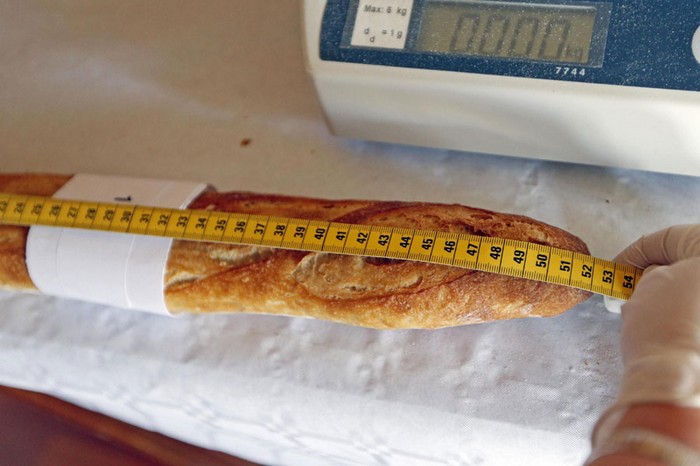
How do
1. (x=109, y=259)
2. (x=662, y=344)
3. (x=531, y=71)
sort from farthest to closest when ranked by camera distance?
(x=109, y=259) → (x=531, y=71) → (x=662, y=344)

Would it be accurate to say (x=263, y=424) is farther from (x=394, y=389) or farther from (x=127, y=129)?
(x=127, y=129)

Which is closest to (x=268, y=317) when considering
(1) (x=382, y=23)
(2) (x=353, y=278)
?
(2) (x=353, y=278)

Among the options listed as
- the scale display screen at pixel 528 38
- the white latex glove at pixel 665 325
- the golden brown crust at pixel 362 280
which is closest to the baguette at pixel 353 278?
the golden brown crust at pixel 362 280

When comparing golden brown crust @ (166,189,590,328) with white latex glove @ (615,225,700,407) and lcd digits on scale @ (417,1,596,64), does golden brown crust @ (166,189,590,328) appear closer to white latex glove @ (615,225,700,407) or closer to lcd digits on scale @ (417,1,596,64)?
white latex glove @ (615,225,700,407)

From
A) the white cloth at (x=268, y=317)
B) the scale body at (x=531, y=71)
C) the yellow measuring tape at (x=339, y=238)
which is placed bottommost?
the white cloth at (x=268, y=317)

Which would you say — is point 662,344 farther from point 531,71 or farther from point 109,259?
point 109,259

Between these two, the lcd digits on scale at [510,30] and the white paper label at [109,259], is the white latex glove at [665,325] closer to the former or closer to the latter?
the lcd digits on scale at [510,30]

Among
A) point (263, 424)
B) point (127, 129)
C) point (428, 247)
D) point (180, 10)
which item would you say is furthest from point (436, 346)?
point (180, 10)
